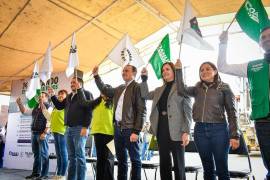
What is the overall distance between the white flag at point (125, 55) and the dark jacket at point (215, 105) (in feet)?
4.56

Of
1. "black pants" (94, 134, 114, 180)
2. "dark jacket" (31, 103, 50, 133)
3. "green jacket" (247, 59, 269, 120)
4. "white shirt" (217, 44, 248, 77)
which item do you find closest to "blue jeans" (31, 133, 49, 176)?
"dark jacket" (31, 103, 50, 133)

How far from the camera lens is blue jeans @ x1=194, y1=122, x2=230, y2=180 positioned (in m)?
2.51

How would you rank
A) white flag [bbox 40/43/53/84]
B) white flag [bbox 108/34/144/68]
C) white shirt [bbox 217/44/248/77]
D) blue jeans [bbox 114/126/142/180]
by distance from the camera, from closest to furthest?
white shirt [bbox 217/44/248/77] → blue jeans [bbox 114/126/142/180] → white flag [bbox 108/34/144/68] → white flag [bbox 40/43/53/84]

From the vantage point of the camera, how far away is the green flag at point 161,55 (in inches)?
150

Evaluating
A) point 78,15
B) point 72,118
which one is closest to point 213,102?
point 72,118

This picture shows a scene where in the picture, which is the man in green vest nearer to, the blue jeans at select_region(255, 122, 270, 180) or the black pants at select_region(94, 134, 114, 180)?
the blue jeans at select_region(255, 122, 270, 180)

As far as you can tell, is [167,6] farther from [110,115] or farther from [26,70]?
[26,70]

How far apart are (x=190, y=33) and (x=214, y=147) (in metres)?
1.35

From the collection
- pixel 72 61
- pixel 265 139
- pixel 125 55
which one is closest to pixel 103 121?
pixel 125 55

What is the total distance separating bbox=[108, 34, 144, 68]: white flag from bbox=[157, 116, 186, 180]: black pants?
4.48 feet

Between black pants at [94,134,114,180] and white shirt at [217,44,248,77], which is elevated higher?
white shirt at [217,44,248,77]

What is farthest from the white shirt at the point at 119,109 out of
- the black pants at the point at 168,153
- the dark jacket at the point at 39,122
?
the dark jacket at the point at 39,122

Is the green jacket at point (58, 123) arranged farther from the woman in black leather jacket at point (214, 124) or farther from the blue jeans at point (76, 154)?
the woman in black leather jacket at point (214, 124)

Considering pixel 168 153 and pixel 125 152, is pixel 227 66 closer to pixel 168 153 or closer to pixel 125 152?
pixel 168 153
